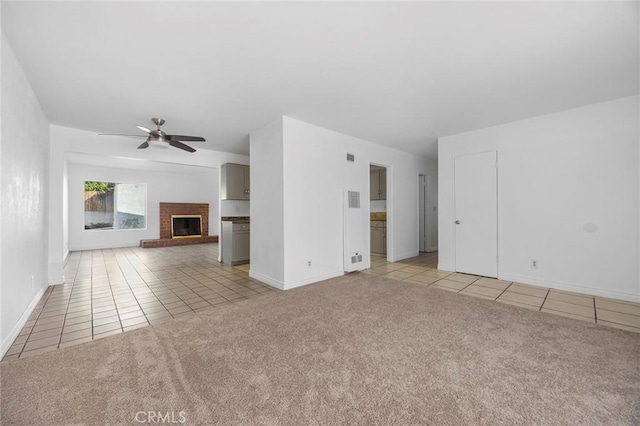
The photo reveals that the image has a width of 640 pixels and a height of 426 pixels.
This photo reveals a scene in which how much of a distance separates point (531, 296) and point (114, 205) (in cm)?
1061

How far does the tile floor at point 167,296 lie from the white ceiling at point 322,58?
2.47m

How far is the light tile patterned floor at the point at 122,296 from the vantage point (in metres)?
2.48

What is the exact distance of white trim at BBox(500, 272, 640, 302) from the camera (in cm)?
326

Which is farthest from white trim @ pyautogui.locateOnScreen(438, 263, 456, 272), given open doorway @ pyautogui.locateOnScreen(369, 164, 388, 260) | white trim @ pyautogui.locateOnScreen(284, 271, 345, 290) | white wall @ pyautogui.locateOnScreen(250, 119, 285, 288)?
white wall @ pyautogui.locateOnScreen(250, 119, 285, 288)

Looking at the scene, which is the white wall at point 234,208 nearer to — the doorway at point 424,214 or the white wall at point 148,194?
the white wall at point 148,194

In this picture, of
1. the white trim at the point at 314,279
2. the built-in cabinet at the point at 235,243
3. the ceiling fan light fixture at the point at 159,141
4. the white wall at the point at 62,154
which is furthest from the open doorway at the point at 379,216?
the white wall at the point at 62,154

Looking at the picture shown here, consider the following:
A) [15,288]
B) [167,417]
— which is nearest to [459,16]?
[167,417]

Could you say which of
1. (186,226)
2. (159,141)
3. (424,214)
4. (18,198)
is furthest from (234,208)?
(424,214)

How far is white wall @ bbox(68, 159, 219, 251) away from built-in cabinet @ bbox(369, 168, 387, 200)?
5.24 m

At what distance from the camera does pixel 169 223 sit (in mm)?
9242

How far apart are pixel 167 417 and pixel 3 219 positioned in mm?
2053

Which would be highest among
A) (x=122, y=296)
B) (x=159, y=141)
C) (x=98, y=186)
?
(x=159, y=141)

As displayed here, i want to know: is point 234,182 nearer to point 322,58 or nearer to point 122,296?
point 122,296

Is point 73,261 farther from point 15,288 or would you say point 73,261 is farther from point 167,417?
point 167,417
